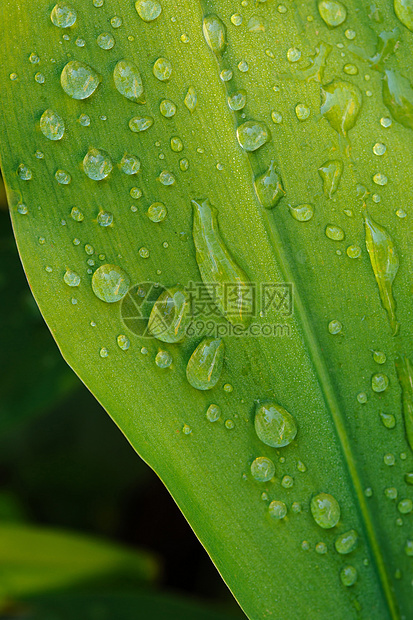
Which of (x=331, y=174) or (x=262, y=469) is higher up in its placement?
(x=331, y=174)

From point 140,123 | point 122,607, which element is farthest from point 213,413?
point 122,607

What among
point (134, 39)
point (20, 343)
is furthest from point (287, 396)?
point (20, 343)

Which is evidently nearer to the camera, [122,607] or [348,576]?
[348,576]

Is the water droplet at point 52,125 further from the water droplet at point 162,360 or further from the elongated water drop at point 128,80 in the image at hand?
the water droplet at point 162,360

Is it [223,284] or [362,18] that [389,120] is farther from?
[223,284]

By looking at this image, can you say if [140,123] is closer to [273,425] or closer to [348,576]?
[273,425]

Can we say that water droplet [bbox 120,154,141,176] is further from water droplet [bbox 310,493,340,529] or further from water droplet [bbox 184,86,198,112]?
water droplet [bbox 310,493,340,529]

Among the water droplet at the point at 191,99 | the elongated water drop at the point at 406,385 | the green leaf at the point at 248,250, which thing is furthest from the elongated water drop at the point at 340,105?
the elongated water drop at the point at 406,385

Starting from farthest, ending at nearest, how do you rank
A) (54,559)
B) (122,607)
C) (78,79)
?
(54,559)
(122,607)
(78,79)
